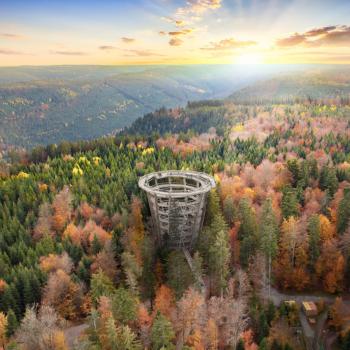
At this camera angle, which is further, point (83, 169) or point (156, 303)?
point (83, 169)

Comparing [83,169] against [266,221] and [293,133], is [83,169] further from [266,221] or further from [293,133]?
[293,133]

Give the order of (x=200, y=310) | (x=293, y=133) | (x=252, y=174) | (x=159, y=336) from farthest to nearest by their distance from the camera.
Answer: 1. (x=293, y=133)
2. (x=252, y=174)
3. (x=200, y=310)
4. (x=159, y=336)

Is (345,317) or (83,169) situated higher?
(83,169)

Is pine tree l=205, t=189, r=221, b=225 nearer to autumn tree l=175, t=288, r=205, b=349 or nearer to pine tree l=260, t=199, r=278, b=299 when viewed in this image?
pine tree l=260, t=199, r=278, b=299

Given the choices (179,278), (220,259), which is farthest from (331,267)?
(179,278)

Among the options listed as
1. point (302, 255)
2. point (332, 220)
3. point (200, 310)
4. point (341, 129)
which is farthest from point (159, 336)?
point (341, 129)

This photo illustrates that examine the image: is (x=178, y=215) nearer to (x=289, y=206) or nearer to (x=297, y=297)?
(x=289, y=206)

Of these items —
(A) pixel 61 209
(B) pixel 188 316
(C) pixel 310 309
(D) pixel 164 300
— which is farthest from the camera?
(A) pixel 61 209
